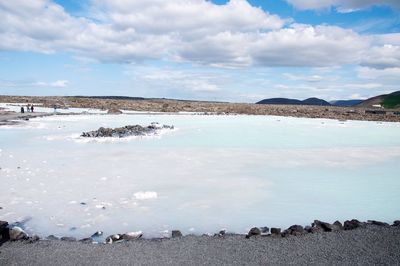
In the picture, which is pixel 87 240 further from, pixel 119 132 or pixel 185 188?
pixel 119 132

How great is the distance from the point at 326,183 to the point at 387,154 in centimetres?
734

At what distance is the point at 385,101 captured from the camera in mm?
111562

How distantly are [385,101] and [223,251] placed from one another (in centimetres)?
12067

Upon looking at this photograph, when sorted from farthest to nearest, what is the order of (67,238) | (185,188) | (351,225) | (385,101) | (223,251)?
(385,101), (185,188), (351,225), (67,238), (223,251)

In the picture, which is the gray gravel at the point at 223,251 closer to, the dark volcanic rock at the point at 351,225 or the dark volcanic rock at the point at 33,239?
the dark volcanic rock at the point at 33,239

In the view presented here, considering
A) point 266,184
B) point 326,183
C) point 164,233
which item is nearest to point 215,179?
point 266,184

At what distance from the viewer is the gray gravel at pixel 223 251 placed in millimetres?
4629

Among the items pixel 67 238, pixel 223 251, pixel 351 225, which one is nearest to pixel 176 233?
pixel 223 251

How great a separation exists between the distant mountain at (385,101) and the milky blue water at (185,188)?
99969 millimetres

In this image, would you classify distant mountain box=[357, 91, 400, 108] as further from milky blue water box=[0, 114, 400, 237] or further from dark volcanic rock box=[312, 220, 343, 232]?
dark volcanic rock box=[312, 220, 343, 232]

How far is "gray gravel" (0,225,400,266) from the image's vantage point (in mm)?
4629

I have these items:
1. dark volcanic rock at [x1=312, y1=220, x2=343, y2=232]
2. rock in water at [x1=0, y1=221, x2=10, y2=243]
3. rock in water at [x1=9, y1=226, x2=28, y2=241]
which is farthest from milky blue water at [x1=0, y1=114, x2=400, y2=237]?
dark volcanic rock at [x1=312, y1=220, x2=343, y2=232]

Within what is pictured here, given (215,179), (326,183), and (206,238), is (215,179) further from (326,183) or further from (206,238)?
(206,238)

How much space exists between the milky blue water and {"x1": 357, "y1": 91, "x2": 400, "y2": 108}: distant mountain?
3936 inches
